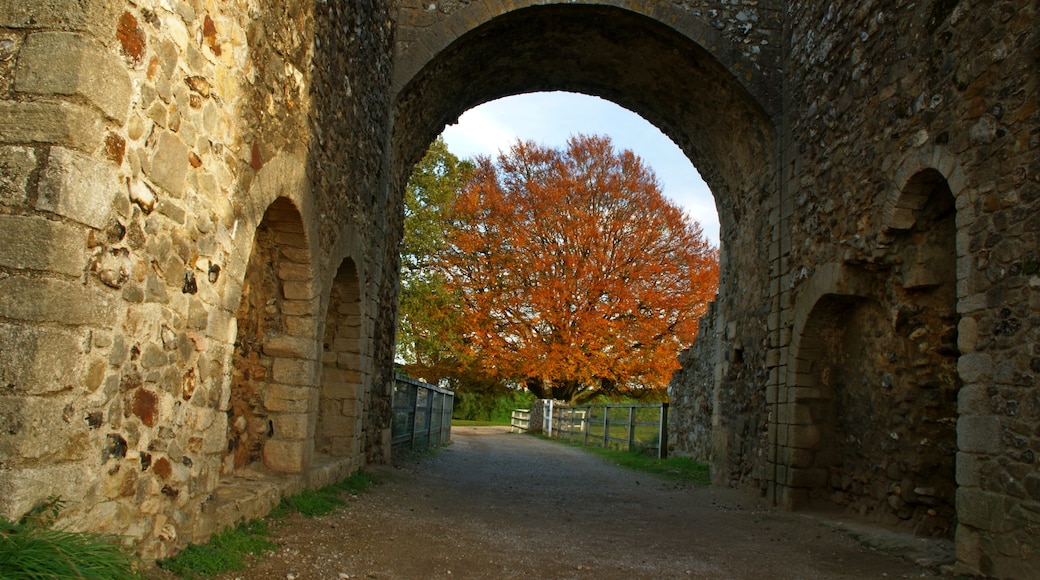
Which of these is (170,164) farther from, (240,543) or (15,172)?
(240,543)

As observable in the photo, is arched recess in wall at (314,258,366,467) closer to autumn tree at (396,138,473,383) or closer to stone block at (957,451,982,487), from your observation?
stone block at (957,451,982,487)

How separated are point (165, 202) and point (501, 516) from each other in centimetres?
432

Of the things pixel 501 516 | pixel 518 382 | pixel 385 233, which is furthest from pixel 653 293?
pixel 501 516

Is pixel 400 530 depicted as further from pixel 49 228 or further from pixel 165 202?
pixel 49 228

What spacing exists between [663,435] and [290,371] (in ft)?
33.0

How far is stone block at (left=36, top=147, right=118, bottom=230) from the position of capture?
2785 millimetres

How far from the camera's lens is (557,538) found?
5836 millimetres

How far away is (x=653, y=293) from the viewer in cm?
2000

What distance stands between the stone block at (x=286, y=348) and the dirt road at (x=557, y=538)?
134cm

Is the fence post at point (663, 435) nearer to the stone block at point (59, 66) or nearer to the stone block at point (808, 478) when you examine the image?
the stone block at point (808, 478)

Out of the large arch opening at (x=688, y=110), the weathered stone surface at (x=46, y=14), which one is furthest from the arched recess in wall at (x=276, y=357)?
the large arch opening at (x=688, y=110)

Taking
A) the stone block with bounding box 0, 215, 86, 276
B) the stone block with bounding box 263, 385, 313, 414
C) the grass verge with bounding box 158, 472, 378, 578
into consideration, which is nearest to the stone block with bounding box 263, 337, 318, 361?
the stone block with bounding box 263, 385, 313, 414

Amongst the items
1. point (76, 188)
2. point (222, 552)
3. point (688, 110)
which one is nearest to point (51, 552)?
point (76, 188)

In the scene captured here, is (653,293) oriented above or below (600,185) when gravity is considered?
below
